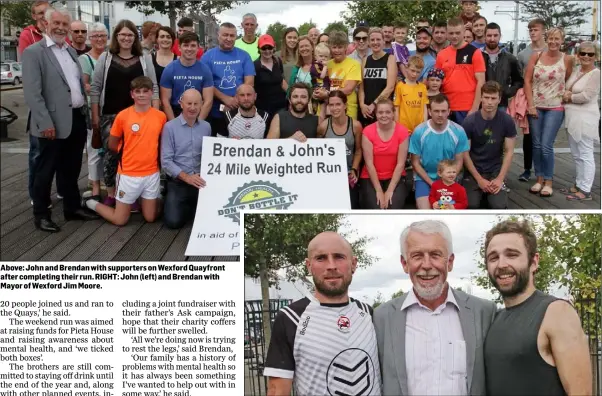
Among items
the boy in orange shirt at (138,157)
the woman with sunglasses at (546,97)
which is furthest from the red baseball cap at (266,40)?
the woman with sunglasses at (546,97)

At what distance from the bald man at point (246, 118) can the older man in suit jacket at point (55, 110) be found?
0.78m

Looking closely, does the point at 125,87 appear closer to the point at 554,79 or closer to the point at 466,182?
the point at 466,182

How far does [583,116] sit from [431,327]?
5.81 feet

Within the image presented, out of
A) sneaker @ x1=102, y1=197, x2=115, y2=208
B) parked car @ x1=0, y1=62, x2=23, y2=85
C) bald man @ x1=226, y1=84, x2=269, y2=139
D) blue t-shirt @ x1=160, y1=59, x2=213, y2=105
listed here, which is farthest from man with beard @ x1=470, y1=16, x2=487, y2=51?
parked car @ x1=0, y1=62, x2=23, y2=85

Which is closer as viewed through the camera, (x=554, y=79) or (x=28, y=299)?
(x=28, y=299)

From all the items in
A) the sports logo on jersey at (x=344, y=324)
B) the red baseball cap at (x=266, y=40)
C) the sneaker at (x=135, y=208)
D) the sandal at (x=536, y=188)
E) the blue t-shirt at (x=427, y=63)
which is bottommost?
the sports logo on jersey at (x=344, y=324)

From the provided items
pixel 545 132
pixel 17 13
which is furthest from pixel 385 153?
pixel 17 13

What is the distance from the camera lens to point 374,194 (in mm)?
3289

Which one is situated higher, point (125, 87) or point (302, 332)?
point (125, 87)

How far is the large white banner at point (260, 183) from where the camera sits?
2945 millimetres

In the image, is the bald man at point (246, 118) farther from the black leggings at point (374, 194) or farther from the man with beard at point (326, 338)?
the man with beard at point (326, 338)

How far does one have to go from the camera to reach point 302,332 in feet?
7.56

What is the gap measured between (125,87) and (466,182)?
1725 mm

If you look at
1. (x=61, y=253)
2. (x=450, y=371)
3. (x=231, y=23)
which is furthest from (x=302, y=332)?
(x=231, y=23)
